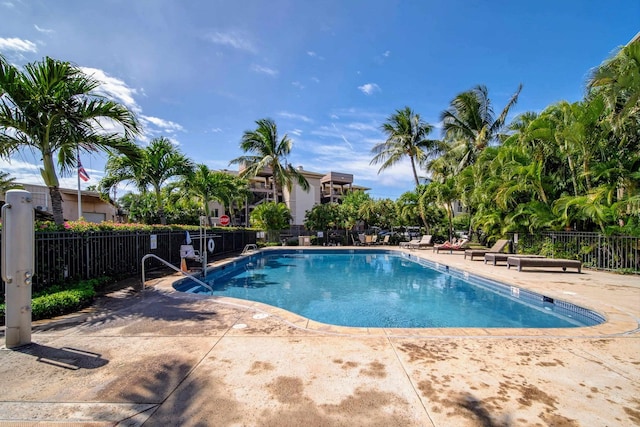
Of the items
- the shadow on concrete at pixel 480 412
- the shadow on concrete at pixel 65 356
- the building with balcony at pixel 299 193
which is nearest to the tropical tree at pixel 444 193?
the building with balcony at pixel 299 193

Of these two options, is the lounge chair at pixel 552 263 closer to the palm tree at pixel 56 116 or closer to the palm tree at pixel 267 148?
the palm tree at pixel 56 116

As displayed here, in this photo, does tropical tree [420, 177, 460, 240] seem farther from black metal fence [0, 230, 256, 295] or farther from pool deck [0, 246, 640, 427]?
black metal fence [0, 230, 256, 295]

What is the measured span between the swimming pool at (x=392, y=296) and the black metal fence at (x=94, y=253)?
6.30 ft

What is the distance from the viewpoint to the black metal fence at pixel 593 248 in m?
9.96

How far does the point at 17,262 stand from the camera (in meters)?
3.58

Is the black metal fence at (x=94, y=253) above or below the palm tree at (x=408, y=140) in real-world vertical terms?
below

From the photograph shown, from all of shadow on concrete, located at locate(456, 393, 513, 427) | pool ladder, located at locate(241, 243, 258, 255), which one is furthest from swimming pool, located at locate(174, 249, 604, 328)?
shadow on concrete, located at locate(456, 393, 513, 427)

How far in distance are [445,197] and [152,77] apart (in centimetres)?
1849

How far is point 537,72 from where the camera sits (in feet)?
43.3

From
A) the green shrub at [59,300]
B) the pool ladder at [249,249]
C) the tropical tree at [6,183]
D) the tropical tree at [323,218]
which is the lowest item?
the pool ladder at [249,249]

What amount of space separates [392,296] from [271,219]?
53.7ft

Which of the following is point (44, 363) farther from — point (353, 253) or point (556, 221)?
point (353, 253)

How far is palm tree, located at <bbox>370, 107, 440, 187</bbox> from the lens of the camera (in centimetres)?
2494

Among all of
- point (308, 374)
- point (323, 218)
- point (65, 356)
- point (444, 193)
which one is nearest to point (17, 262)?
point (65, 356)
